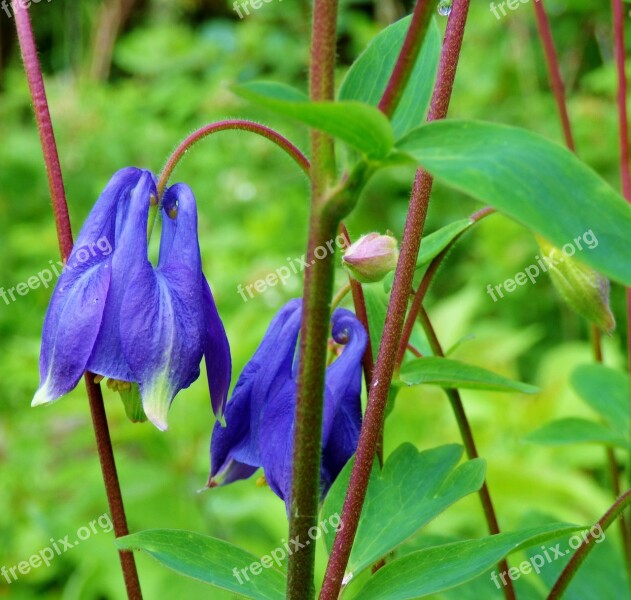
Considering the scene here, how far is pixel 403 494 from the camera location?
2.56 ft

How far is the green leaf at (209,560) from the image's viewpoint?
0.65 metres

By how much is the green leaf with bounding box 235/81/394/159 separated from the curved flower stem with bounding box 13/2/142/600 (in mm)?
253

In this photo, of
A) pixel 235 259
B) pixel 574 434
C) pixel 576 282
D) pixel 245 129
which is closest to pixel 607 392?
pixel 574 434

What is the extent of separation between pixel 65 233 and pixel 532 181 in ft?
1.19

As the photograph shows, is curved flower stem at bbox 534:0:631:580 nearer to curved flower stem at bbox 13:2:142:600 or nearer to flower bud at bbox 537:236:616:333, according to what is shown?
flower bud at bbox 537:236:616:333

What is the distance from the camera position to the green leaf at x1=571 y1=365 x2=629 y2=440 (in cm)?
119

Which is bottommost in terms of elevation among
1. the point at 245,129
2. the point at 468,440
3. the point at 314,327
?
the point at 468,440

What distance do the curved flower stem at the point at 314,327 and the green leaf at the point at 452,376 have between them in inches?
7.2

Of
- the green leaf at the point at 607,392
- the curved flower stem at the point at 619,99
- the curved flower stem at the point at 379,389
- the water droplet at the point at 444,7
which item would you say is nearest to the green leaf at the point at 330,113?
the curved flower stem at the point at 379,389

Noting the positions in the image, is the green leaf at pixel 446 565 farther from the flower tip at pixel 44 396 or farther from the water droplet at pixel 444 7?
the water droplet at pixel 444 7

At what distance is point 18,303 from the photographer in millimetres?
2916

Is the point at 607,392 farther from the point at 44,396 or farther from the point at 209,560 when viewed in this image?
the point at 44,396

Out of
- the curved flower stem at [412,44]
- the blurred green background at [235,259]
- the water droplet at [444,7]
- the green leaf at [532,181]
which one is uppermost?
the water droplet at [444,7]

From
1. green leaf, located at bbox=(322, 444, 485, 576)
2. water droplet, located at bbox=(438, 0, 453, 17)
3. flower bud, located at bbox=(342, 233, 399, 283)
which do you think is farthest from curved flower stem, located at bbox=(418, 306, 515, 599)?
water droplet, located at bbox=(438, 0, 453, 17)
